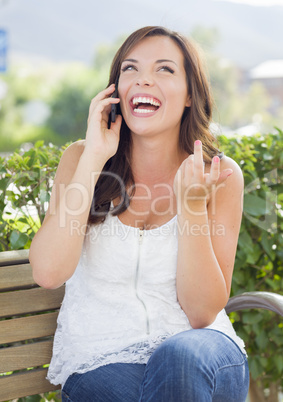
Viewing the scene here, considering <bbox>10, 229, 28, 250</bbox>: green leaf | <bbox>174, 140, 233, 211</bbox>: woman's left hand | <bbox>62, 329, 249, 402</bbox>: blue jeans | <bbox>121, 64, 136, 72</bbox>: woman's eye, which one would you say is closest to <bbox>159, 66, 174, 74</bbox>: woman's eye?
<bbox>121, 64, 136, 72</bbox>: woman's eye

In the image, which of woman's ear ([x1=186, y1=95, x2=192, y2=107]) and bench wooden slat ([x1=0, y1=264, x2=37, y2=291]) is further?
woman's ear ([x1=186, y1=95, x2=192, y2=107])

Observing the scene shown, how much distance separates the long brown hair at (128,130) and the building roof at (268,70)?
68.8 metres

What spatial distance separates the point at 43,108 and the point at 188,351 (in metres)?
46.9

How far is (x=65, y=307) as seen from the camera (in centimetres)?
173

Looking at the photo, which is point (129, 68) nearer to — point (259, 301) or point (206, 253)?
point (206, 253)

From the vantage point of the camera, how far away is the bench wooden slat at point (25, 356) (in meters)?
1.70

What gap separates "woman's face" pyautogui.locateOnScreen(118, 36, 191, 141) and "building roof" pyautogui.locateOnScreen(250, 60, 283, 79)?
226 ft

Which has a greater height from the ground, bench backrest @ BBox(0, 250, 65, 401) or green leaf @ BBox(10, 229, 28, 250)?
green leaf @ BBox(10, 229, 28, 250)

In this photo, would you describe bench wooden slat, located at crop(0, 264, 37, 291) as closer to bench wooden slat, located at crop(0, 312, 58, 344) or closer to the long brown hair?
bench wooden slat, located at crop(0, 312, 58, 344)

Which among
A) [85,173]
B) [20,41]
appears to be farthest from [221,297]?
[20,41]

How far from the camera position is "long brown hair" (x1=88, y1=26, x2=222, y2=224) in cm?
187

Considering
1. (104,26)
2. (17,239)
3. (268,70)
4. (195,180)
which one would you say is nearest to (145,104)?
(195,180)

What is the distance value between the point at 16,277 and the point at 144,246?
0.43m

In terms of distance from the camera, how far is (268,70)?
235 ft
